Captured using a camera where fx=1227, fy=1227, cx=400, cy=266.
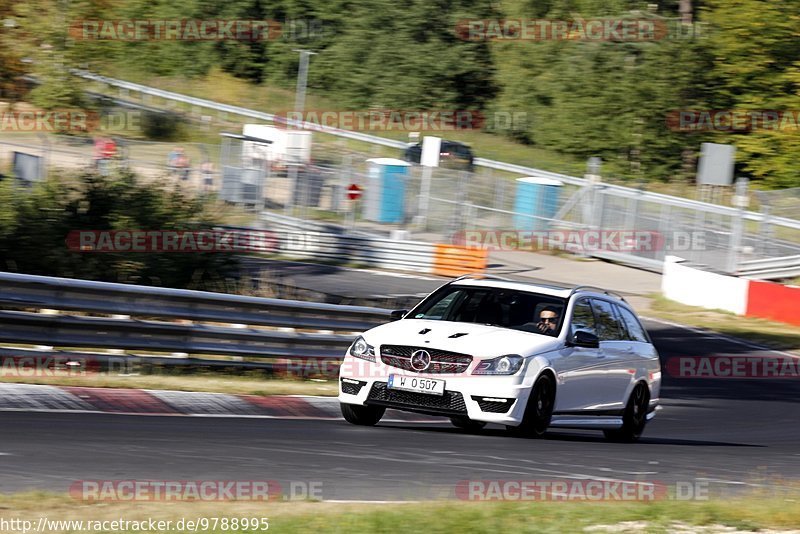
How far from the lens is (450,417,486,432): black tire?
10.7 metres

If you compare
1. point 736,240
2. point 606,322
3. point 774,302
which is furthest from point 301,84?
point 606,322

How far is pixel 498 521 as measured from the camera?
22.1ft

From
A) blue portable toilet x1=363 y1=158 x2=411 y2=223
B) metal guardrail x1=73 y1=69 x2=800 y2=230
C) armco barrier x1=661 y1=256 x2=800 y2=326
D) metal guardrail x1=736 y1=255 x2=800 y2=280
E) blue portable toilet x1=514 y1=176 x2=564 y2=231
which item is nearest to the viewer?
armco barrier x1=661 y1=256 x2=800 y2=326

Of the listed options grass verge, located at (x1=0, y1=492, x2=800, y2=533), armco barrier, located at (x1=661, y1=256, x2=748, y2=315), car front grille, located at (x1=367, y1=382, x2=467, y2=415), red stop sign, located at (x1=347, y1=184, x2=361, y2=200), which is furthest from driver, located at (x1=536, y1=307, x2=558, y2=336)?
red stop sign, located at (x1=347, y1=184, x2=361, y2=200)

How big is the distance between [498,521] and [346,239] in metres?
25.3

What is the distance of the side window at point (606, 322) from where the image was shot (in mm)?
12319

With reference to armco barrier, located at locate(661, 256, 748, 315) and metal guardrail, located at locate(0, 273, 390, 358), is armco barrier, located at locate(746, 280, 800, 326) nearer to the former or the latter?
armco barrier, located at locate(661, 256, 748, 315)

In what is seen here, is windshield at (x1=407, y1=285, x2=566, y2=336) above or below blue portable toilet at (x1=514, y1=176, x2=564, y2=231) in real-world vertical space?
below

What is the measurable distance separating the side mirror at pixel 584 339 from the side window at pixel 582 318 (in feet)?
0.35

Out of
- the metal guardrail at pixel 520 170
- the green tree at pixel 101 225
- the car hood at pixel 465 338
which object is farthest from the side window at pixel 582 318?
the metal guardrail at pixel 520 170

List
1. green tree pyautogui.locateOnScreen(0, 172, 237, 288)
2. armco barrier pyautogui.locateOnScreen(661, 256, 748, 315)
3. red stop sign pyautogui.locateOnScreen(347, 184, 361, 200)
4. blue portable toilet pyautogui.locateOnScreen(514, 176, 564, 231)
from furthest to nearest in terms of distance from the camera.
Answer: blue portable toilet pyautogui.locateOnScreen(514, 176, 564, 231), red stop sign pyautogui.locateOnScreen(347, 184, 361, 200), armco barrier pyautogui.locateOnScreen(661, 256, 748, 315), green tree pyautogui.locateOnScreen(0, 172, 237, 288)

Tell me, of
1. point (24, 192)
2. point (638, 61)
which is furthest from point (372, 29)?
point (24, 192)

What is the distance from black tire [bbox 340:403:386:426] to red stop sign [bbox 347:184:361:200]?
21.3m

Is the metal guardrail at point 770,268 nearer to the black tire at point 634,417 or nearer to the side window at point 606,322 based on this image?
the black tire at point 634,417
